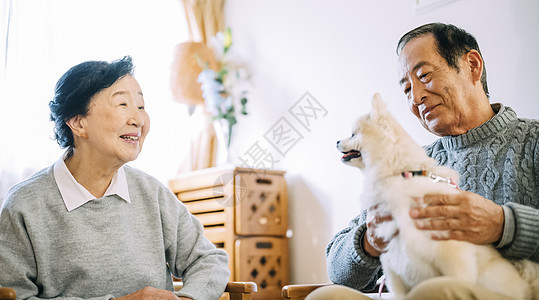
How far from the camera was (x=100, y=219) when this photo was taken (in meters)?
1.30

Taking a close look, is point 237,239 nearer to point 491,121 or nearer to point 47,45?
point 47,45

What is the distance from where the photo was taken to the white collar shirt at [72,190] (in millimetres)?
1265

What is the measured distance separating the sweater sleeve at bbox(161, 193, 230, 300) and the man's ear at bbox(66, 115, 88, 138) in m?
0.31

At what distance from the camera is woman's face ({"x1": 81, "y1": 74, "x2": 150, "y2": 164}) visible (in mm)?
1328

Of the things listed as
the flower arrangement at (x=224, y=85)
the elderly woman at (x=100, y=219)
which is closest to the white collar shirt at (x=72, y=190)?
the elderly woman at (x=100, y=219)

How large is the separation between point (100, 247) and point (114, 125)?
0.34 m

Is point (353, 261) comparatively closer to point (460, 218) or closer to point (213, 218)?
point (460, 218)

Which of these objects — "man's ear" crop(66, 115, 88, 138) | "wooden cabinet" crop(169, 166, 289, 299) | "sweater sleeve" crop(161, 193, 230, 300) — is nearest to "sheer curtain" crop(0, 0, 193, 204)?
"wooden cabinet" crop(169, 166, 289, 299)

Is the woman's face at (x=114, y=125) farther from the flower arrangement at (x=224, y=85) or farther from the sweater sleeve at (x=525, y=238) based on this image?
the flower arrangement at (x=224, y=85)

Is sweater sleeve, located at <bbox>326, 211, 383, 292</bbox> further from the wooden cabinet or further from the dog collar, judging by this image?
the wooden cabinet

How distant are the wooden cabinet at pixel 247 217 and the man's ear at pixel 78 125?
1.35 m

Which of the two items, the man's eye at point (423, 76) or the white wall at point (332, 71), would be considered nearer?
the man's eye at point (423, 76)

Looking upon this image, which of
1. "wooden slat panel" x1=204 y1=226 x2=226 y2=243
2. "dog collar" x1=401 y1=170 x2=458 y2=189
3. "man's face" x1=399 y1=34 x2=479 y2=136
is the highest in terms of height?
"man's face" x1=399 y1=34 x2=479 y2=136

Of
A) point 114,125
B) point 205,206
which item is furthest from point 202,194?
point 114,125
